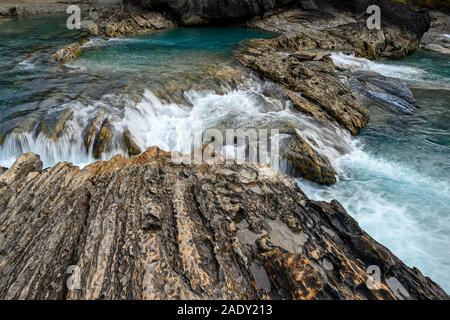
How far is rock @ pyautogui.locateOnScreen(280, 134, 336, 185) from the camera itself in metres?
11.2

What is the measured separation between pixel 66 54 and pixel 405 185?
17.7 meters

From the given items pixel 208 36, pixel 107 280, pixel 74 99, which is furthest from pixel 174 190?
pixel 208 36

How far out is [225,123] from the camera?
1340cm

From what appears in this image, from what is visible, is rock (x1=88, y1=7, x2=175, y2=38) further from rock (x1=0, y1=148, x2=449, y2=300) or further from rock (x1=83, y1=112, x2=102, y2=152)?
rock (x1=0, y1=148, x2=449, y2=300)

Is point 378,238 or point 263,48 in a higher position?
point 263,48

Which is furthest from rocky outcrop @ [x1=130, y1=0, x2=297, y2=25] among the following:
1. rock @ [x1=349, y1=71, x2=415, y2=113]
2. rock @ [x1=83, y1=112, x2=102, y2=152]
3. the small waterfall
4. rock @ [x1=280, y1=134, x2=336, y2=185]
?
rock @ [x1=280, y1=134, x2=336, y2=185]

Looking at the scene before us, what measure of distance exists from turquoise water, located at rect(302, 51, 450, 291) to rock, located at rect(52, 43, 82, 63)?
14.8 meters

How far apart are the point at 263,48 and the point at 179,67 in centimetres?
699

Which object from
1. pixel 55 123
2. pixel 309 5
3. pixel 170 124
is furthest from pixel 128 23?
pixel 55 123

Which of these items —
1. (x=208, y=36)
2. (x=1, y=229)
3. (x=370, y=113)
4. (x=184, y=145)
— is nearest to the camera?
(x=1, y=229)

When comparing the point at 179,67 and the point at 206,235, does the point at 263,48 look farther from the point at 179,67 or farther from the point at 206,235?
the point at 206,235

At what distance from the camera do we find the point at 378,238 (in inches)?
360

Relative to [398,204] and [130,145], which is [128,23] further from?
[398,204]

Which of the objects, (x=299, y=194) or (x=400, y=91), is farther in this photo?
(x=400, y=91)
